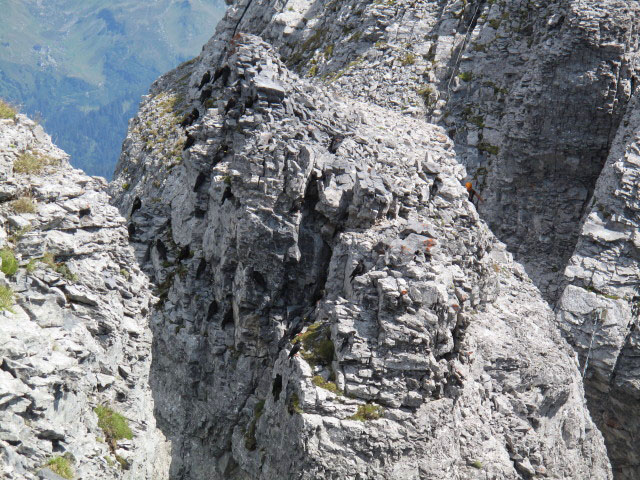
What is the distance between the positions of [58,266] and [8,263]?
1557 millimetres

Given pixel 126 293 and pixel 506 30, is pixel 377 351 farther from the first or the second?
pixel 506 30

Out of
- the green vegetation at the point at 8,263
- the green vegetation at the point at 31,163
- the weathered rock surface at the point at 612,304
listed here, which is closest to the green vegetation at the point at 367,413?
the green vegetation at the point at 8,263

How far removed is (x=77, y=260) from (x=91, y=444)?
5.06 metres

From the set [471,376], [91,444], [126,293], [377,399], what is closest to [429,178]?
[471,376]

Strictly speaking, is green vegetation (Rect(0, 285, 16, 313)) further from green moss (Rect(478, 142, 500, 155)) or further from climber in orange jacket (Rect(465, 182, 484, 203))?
green moss (Rect(478, 142, 500, 155))

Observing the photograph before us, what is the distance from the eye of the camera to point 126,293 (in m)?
21.2

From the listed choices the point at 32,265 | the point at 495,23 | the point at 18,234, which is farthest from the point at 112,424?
the point at 495,23

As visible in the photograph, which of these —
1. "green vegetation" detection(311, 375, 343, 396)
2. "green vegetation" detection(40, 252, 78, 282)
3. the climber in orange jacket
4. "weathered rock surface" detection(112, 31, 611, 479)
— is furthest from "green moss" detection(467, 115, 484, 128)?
"green vegetation" detection(40, 252, 78, 282)

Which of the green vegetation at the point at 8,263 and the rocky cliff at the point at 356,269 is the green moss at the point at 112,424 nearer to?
the rocky cliff at the point at 356,269

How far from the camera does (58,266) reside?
63.4 feet

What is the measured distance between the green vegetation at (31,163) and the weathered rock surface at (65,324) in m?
0.04

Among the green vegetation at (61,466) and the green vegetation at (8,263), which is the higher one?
the green vegetation at (8,263)

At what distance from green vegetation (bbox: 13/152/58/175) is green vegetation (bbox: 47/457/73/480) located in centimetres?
819

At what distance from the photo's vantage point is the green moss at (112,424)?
1888 centimetres
